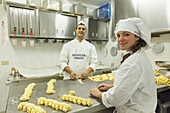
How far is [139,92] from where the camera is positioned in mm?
990

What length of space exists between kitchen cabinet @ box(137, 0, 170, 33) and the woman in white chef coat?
163cm

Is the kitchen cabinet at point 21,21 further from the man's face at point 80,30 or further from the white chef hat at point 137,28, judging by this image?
the white chef hat at point 137,28

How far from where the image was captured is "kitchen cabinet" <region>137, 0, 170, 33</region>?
7.41ft

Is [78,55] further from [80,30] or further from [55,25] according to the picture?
[55,25]

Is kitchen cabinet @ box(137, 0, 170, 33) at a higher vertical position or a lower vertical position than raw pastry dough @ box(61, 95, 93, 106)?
higher

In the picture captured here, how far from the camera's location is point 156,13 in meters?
2.42

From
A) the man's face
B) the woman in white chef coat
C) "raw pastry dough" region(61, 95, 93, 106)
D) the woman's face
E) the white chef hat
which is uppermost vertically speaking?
the man's face

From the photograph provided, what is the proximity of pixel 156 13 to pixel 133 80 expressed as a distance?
7.06ft

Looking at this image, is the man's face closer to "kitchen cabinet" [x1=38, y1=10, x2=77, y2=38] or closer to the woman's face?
"kitchen cabinet" [x1=38, y1=10, x2=77, y2=38]

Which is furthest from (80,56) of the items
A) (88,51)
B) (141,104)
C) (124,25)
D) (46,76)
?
(141,104)

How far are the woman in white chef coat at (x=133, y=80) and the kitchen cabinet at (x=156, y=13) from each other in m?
1.63

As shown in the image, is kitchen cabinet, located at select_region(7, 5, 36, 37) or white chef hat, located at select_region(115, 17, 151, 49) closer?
white chef hat, located at select_region(115, 17, 151, 49)

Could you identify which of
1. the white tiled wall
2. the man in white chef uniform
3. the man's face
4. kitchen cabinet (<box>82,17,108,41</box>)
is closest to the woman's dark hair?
the man in white chef uniform

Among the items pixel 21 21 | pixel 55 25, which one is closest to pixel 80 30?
pixel 55 25
